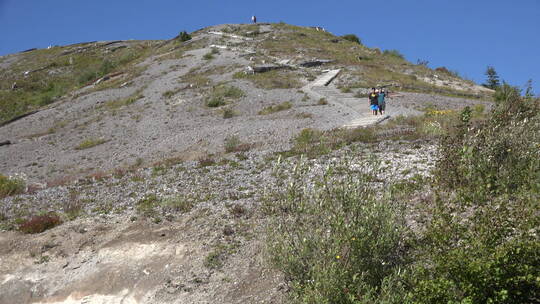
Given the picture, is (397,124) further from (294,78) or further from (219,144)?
(294,78)

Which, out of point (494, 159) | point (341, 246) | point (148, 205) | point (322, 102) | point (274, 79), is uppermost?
point (274, 79)

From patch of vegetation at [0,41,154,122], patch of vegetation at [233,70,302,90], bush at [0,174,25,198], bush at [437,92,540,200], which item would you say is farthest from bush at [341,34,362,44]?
bush at [437,92,540,200]

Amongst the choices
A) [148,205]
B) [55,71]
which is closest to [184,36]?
[55,71]

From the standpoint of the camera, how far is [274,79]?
3619 cm

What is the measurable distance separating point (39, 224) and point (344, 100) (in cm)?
2169

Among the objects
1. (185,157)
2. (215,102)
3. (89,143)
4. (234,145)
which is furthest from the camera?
(215,102)

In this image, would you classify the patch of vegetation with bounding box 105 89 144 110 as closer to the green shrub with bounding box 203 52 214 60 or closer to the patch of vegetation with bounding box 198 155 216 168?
the green shrub with bounding box 203 52 214 60

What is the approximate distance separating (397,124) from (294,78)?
19.9m

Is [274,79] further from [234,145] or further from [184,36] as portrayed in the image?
[184,36]

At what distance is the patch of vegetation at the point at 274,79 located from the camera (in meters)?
34.3

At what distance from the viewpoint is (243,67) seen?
4066cm

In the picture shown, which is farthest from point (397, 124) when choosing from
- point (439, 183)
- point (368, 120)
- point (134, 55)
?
point (134, 55)

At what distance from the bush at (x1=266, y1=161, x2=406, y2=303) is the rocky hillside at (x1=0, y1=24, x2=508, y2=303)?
65 centimetres

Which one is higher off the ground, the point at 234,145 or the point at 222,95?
the point at 222,95
